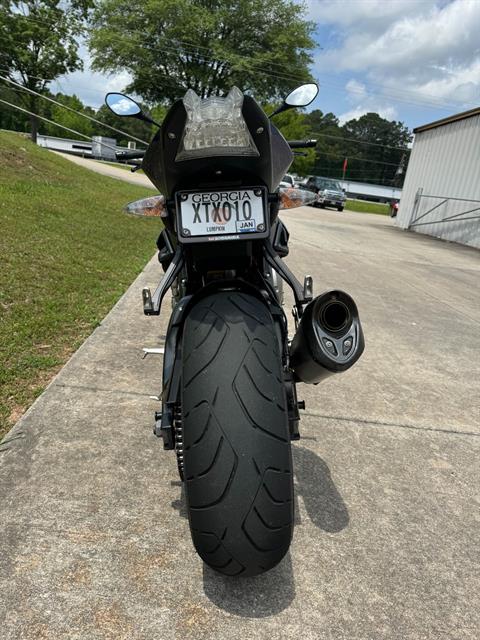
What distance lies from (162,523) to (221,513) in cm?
61

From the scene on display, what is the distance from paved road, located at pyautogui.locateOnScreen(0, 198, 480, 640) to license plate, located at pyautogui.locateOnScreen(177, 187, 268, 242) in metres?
1.21

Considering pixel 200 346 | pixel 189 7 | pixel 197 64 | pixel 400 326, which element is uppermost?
pixel 189 7

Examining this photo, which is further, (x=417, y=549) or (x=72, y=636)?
(x=417, y=549)

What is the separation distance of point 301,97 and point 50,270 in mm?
3773

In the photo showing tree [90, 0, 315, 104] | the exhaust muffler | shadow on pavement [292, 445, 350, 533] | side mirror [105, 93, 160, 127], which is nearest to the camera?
the exhaust muffler

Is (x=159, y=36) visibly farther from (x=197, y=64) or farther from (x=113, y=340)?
(x=113, y=340)

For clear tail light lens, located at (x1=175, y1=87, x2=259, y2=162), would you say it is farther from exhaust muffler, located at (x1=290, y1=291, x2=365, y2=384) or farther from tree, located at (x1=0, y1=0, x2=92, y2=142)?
tree, located at (x1=0, y1=0, x2=92, y2=142)

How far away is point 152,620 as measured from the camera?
1659mm

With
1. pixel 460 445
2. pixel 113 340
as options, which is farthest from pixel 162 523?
pixel 113 340

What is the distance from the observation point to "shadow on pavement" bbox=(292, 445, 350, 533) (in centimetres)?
222

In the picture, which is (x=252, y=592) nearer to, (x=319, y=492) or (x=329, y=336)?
(x=319, y=492)

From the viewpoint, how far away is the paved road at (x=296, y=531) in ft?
5.59

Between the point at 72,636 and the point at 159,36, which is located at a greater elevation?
the point at 159,36

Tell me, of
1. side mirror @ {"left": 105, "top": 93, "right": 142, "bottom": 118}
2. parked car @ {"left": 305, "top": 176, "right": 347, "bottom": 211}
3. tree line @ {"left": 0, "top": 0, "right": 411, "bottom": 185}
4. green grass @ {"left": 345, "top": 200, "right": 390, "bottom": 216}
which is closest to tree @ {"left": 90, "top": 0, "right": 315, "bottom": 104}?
tree line @ {"left": 0, "top": 0, "right": 411, "bottom": 185}
